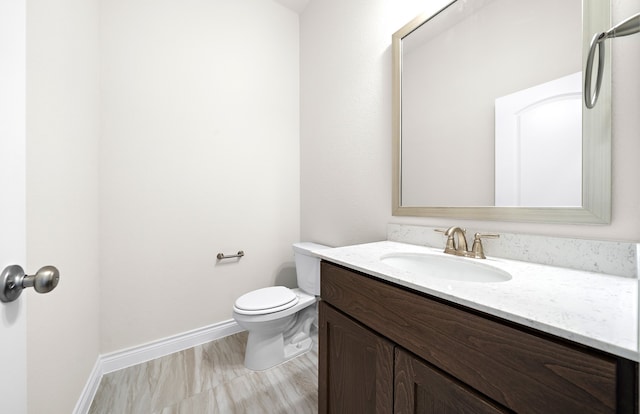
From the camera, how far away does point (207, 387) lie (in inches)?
52.9

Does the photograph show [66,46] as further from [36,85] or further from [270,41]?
[270,41]

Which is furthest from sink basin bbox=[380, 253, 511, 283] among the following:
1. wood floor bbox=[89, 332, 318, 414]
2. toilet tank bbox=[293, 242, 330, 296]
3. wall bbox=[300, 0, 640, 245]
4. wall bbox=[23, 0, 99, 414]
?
wall bbox=[23, 0, 99, 414]

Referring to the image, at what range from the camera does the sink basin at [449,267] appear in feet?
2.75

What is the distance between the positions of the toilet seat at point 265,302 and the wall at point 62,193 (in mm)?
736

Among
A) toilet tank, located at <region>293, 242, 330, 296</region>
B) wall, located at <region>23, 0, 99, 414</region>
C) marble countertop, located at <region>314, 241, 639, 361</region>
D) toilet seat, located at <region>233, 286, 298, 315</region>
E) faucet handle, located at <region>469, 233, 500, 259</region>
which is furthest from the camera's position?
toilet tank, located at <region>293, 242, 330, 296</region>

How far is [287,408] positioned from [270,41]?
2.61 metres

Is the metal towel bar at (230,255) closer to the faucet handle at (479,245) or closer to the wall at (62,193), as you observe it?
the wall at (62,193)

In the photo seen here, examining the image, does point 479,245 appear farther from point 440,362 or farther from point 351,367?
point 351,367

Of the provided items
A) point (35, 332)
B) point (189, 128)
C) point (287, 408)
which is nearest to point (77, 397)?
point (35, 332)

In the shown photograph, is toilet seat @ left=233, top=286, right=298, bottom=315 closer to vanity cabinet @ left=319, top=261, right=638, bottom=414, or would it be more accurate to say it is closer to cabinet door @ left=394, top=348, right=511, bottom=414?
vanity cabinet @ left=319, top=261, right=638, bottom=414

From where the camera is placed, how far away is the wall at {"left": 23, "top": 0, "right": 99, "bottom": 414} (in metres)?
0.81

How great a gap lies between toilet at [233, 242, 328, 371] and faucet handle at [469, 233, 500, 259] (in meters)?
0.87

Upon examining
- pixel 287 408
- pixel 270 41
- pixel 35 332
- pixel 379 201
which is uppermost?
pixel 270 41

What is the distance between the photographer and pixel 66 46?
1.03 m
